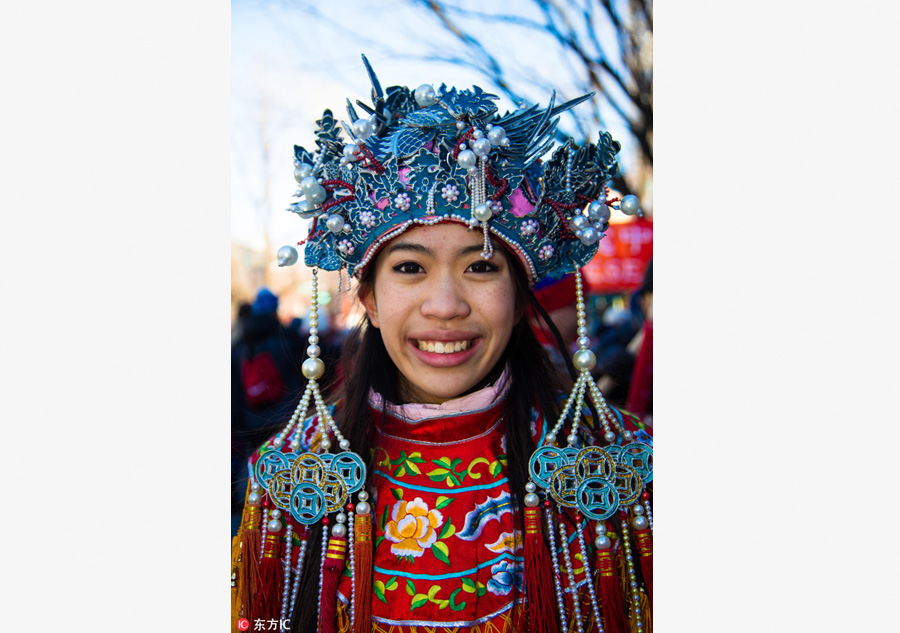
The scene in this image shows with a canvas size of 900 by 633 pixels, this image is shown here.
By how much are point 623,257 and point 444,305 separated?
1.68m

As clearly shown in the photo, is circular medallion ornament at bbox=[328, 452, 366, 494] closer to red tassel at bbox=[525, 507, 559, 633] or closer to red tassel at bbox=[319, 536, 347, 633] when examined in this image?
red tassel at bbox=[319, 536, 347, 633]

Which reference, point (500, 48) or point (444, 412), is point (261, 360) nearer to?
point (444, 412)

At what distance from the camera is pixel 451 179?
183 centimetres

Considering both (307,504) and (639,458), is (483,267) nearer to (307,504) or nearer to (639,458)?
(639,458)

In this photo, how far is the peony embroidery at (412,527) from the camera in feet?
6.01

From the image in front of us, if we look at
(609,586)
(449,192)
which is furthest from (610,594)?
(449,192)

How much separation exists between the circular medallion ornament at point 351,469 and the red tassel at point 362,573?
8 cm

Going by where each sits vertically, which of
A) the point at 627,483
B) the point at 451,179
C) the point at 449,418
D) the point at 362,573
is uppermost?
the point at 451,179

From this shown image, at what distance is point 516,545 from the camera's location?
1.85 meters

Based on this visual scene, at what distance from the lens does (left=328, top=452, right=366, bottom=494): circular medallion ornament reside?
1850mm

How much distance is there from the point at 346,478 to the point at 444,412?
326 mm

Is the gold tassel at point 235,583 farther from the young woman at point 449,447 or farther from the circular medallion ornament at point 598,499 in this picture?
the circular medallion ornament at point 598,499

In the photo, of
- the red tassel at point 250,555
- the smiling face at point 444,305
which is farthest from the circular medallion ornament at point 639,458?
the red tassel at point 250,555

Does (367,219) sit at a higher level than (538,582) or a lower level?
higher
